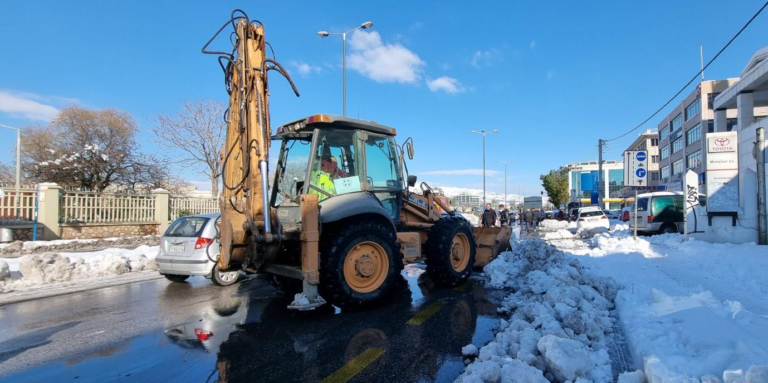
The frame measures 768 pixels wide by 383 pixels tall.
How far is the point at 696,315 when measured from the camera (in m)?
3.71

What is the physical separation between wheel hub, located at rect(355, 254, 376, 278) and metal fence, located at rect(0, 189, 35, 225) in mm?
16007

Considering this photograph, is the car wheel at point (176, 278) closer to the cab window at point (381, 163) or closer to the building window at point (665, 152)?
the cab window at point (381, 163)

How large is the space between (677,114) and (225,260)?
56.5 meters

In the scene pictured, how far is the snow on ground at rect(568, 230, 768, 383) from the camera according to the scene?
2721mm

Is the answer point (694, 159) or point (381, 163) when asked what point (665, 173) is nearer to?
point (694, 159)

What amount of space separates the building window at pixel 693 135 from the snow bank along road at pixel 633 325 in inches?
1612

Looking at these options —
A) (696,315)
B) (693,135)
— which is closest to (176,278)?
(696,315)

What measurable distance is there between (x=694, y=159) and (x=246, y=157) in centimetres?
4841

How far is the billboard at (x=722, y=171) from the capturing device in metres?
11.0

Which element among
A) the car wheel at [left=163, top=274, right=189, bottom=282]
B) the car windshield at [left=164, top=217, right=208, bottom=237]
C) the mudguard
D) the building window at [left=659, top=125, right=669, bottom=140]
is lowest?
the car wheel at [left=163, top=274, right=189, bottom=282]

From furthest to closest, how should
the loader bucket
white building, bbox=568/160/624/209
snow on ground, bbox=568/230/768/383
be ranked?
white building, bbox=568/160/624/209, the loader bucket, snow on ground, bbox=568/230/768/383

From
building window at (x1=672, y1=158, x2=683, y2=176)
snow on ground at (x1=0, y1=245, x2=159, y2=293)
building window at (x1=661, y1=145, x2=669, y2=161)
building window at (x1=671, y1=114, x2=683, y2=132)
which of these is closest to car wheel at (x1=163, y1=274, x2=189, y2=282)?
snow on ground at (x1=0, y1=245, x2=159, y2=293)

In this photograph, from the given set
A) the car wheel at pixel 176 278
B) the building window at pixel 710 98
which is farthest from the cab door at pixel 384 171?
the building window at pixel 710 98

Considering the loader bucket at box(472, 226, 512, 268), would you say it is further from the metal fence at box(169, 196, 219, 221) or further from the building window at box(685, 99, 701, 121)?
the building window at box(685, 99, 701, 121)
